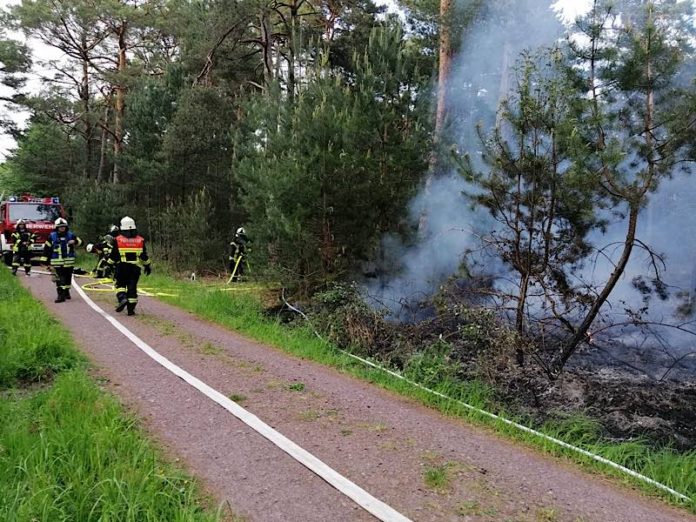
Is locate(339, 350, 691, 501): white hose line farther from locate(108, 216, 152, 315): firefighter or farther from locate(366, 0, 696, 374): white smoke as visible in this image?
locate(108, 216, 152, 315): firefighter

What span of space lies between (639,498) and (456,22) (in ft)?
31.9

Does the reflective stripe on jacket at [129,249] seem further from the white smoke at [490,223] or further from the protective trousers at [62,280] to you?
the white smoke at [490,223]

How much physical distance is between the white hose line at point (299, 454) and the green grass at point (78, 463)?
2.64 feet

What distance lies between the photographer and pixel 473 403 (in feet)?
17.9

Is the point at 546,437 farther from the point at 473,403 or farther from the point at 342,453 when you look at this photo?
the point at 342,453

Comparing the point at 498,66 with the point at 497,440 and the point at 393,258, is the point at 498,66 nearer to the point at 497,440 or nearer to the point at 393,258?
the point at 393,258

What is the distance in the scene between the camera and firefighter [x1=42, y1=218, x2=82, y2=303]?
10.0 m

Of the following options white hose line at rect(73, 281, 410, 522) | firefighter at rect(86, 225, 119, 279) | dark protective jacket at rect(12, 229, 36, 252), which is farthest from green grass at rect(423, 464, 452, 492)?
dark protective jacket at rect(12, 229, 36, 252)

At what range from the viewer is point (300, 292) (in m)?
9.62

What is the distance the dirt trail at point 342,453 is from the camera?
328cm

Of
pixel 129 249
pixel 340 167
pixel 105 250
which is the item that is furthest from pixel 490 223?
pixel 105 250

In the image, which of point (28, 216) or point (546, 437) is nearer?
point (546, 437)

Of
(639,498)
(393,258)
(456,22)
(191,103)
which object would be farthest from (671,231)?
(191,103)

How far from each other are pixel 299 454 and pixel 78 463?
1472 mm
